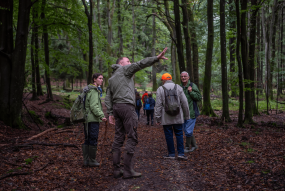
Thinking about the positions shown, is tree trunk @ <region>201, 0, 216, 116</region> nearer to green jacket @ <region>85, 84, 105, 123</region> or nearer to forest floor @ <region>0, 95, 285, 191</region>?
forest floor @ <region>0, 95, 285, 191</region>

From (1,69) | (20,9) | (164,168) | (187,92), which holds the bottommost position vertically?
(164,168)

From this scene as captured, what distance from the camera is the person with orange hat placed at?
5.02 metres

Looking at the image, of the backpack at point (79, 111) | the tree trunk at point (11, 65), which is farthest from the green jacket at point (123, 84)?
the tree trunk at point (11, 65)

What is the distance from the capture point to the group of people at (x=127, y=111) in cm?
400

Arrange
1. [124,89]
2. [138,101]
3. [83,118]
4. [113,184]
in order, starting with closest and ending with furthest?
[113,184] < [124,89] < [83,118] < [138,101]

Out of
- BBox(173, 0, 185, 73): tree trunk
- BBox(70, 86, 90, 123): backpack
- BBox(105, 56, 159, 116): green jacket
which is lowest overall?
BBox(70, 86, 90, 123): backpack

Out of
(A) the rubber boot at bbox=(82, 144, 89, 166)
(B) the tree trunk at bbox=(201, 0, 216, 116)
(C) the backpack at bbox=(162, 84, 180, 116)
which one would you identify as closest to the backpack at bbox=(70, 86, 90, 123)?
(A) the rubber boot at bbox=(82, 144, 89, 166)

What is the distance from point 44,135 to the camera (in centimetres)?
688

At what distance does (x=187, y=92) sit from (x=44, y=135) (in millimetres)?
4714

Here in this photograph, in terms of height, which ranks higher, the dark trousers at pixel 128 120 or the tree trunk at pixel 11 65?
the tree trunk at pixel 11 65

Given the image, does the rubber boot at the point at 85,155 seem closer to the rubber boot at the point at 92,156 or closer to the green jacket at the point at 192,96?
the rubber boot at the point at 92,156

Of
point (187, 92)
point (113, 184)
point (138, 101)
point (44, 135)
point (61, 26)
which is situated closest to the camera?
point (113, 184)

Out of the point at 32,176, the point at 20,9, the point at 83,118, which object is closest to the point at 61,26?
the point at 20,9

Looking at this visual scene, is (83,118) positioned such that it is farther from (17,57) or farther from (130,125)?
(17,57)
